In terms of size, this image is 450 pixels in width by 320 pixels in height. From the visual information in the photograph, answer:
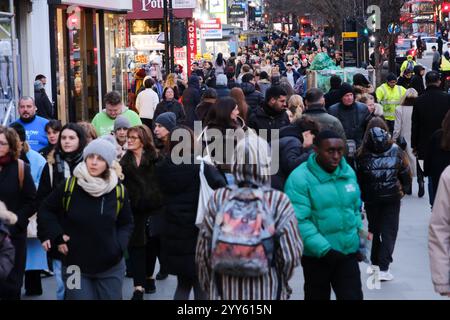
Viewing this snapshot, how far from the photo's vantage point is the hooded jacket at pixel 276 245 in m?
6.09

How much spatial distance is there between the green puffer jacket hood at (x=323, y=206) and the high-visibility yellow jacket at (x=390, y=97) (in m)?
10.6

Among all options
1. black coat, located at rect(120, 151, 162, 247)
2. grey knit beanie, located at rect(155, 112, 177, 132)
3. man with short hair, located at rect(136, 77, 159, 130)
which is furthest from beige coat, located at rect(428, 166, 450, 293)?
man with short hair, located at rect(136, 77, 159, 130)

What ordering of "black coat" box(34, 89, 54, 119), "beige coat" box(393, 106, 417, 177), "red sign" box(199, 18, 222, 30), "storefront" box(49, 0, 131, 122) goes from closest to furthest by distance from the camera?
"beige coat" box(393, 106, 417, 177)
"black coat" box(34, 89, 54, 119)
"storefront" box(49, 0, 131, 122)
"red sign" box(199, 18, 222, 30)

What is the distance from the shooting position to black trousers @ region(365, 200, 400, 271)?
10055mm

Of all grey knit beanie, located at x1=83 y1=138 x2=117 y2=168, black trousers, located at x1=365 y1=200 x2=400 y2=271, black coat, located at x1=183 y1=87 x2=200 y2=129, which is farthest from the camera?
black coat, located at x1=183 y1=87 x2=200 y2=129

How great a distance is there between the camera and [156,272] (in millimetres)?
11273

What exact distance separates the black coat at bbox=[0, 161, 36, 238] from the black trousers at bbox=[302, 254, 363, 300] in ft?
8.02

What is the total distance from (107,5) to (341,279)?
20.5m

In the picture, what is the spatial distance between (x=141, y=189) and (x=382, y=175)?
2.39m

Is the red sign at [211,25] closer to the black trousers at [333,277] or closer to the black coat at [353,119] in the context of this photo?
the black coat at [353,119]

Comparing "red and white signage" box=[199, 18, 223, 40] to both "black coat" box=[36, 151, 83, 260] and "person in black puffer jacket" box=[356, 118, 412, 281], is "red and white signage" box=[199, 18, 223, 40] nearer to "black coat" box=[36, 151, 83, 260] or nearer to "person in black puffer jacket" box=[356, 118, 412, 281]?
"person in black puffer jacket" box=[356, 118, 412, 281]

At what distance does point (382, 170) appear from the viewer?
9805 mm

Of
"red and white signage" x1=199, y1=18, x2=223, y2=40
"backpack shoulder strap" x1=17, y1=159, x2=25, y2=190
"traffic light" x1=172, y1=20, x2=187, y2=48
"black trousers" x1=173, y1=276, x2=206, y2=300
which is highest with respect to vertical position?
"red and white signage" x1=199, y1=18, x2=223, y2=40

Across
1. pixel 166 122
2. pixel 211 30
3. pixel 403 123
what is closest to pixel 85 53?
pixel 403 123
